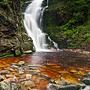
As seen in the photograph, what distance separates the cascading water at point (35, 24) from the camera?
28.3m

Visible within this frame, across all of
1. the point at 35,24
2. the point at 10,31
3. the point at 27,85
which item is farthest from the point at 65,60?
the point at 35,24

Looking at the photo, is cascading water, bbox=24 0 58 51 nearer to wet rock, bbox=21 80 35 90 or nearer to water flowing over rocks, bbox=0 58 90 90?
water flowing over rocks, bbox=0 58 90 90

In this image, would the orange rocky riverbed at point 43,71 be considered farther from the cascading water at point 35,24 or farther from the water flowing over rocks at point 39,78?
the cascading water at point 35,24

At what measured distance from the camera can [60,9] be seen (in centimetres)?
3247

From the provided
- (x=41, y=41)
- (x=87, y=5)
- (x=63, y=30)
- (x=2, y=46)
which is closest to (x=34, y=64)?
(x=2, y=46)

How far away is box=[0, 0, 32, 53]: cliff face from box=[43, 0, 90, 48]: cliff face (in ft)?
16.6

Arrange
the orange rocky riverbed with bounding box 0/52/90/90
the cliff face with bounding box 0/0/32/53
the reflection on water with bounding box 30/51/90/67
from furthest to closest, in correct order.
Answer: the cliff face with bounding box 0/0/32/53, the reflection on water with bounding box 30/51/90/67, the orange rocky riverbed with bounding box 0/52/90/90

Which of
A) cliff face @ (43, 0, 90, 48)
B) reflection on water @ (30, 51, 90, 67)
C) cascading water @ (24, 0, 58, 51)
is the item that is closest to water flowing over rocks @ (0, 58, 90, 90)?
reflection on water @ (30, 51, 90, 67)

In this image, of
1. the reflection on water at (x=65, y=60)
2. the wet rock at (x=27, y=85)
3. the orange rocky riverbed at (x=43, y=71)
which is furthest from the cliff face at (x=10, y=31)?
the wet rock at (x=27, y=85)

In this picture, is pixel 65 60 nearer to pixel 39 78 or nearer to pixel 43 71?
pixel 43 71

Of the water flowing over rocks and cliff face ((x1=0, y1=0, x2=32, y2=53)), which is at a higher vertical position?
cliff face ((x1=0, y1=0, x2=32, y2=53))

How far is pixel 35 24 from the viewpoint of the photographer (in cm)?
3169

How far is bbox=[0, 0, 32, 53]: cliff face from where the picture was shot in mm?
22516

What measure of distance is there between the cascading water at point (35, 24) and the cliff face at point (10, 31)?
2618 millimetres
